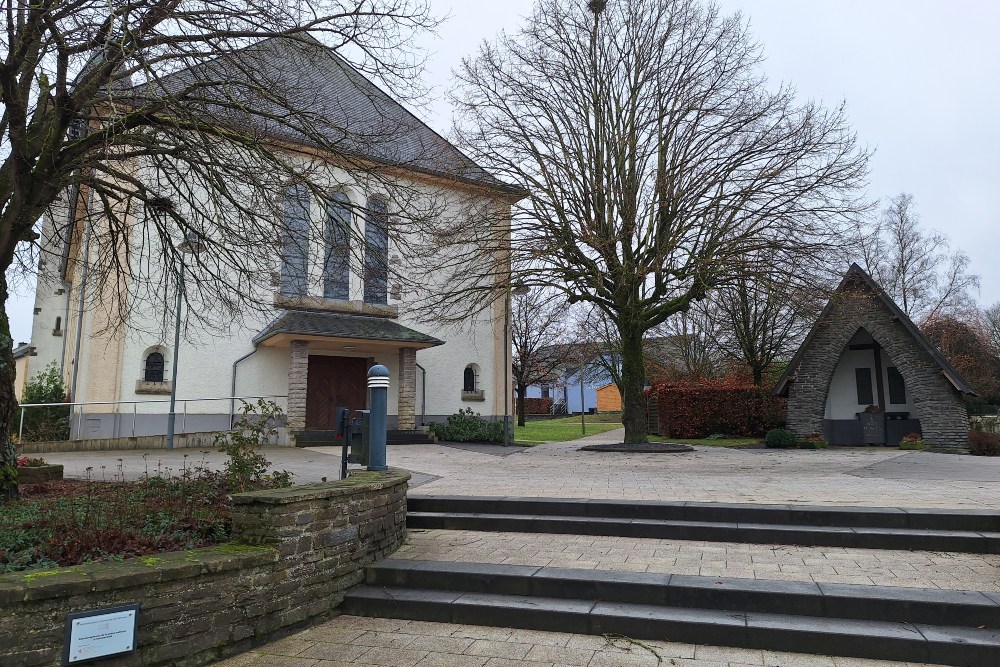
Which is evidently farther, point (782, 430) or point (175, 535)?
point (782, 430)

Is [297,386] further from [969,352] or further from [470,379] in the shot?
[969,352]

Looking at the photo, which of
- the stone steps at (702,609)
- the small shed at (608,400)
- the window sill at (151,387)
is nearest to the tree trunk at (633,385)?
the window sill at (151,387)

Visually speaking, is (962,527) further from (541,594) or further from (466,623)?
(466,623)

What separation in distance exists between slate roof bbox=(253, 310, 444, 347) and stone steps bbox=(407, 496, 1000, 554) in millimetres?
11331

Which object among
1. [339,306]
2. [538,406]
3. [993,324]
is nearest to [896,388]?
[339,306]

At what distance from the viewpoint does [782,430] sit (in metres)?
20.4

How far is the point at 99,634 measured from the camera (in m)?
3.64

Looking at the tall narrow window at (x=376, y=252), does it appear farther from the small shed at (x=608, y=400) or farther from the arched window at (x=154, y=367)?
the small shed at (x=608, y=400)

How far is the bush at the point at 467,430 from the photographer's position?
20.3 m

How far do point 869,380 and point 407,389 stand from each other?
52.5ft

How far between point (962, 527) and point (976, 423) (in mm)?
17357

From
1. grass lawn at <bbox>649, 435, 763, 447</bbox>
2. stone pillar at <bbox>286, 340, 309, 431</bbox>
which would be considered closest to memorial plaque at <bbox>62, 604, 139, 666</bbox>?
stone pillar at <bbox>286, 340, 309, 431</bbox>

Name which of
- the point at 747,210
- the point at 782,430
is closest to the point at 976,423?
the point at 782,430

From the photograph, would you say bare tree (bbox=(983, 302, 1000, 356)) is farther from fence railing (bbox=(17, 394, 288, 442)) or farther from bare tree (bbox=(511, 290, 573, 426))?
fence railing (bbox=(17, 394, 288, 442))
